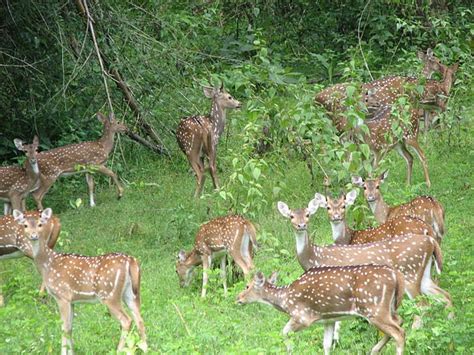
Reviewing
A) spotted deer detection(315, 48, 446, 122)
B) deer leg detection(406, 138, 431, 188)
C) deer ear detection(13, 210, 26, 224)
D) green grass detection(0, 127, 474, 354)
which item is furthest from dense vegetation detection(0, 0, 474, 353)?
deer ear detection(13, 210, 26, 224)

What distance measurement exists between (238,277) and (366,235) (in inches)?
65.4

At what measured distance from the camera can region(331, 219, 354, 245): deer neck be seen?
423 inches

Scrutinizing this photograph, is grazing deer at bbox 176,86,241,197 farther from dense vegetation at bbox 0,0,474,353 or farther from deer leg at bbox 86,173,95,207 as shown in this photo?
deer leg at bbox 86,173,95,207

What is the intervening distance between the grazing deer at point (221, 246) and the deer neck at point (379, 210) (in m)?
1.46

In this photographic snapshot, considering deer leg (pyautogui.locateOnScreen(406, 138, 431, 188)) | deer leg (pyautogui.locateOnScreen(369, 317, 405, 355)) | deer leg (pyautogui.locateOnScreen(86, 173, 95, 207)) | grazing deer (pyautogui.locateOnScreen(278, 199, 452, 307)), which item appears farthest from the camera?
deer leg (pyautogui.locateOnScreen(86, 173, 95, 207))

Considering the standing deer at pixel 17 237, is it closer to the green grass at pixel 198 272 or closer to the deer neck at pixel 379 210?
the green grass at pixel 198 272

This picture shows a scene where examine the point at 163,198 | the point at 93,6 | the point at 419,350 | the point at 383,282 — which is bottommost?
the point at 163,198

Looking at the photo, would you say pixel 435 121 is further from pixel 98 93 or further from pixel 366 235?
pixel 366 235

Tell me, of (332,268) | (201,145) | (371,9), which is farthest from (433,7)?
(332,268)

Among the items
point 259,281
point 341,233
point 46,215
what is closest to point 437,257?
point 341,233

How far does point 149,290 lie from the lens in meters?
11.3

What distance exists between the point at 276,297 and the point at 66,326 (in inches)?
70.8

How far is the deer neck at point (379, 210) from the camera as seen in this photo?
1185 centimetres

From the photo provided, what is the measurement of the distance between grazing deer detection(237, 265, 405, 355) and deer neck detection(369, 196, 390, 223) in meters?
3.09
